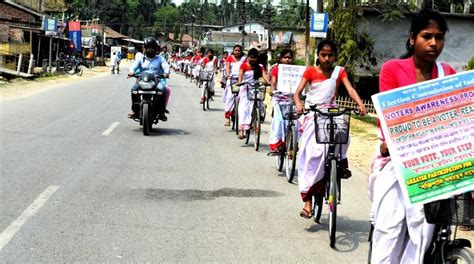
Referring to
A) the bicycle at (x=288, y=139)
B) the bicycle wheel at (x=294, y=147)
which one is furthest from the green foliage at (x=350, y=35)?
the bicycle wheel at (x=294, y=147)

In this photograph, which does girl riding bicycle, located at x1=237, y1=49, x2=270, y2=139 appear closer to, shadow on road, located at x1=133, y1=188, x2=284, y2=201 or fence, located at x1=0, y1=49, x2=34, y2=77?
shadow on road, located at x1=133, y1=188, x2=284, y2=201

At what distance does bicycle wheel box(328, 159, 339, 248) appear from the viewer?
596 centimetres

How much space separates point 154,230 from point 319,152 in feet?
6.01

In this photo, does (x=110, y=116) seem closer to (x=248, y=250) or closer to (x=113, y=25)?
(x=248, y=250)

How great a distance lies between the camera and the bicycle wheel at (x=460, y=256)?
3.61m

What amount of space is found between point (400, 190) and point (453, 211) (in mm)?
485

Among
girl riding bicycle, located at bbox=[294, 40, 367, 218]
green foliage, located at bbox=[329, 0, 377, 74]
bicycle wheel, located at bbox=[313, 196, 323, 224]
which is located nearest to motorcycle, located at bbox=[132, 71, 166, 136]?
girl riding bicycle, located at bbox=[294, 40, 367, 218]

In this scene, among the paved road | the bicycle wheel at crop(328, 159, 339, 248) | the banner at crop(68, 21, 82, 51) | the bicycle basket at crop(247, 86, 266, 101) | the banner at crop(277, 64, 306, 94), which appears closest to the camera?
the paved road

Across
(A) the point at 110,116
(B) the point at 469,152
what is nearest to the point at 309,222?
(B) the point at 469,152

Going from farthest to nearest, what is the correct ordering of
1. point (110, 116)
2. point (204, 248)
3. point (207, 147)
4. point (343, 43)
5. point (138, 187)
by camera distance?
point (343, 43)
point (110, 116)
point (207, 147)
point (138, 187)
point (204, 248)

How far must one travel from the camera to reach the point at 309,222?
694 cm

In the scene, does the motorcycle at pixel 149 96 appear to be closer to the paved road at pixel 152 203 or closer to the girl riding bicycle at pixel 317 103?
the paved road at pixel 152 203

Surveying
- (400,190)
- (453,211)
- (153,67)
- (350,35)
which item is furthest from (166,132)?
(350,35)

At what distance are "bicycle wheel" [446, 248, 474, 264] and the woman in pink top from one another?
20 cm
